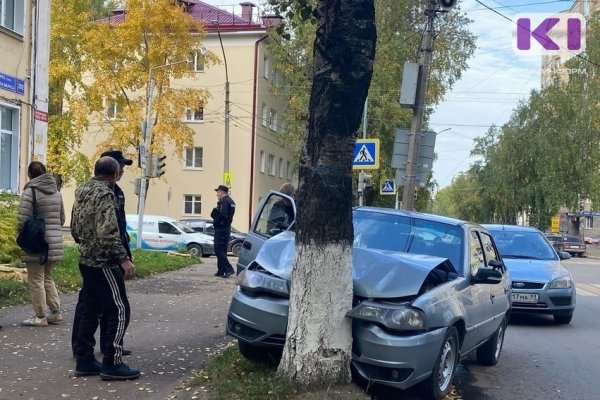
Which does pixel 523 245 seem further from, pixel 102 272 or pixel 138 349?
pixel 102 272

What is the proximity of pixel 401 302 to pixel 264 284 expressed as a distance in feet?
3.71

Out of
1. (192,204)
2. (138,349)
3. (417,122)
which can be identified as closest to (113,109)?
(192,204)

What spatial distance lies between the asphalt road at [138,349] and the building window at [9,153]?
5904mm

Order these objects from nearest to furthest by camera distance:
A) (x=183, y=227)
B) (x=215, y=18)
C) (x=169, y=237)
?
1. (x=169, y=237)
2. (x=183, y=227)
3. (x=215, y=18)

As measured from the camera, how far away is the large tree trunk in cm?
468

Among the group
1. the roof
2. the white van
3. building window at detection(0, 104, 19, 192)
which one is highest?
the roof

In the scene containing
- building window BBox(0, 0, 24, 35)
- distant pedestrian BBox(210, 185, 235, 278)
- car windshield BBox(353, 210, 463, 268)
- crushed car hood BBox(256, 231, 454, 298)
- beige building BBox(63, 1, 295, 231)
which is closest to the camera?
crushed car hood BBox(256, 231, 454, 298)

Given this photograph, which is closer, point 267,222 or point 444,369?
point 444,369

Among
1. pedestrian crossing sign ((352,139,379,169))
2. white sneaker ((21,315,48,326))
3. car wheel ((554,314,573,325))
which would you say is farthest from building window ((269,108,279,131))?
white sneaker ((21,315,48,326))

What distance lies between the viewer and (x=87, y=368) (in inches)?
209

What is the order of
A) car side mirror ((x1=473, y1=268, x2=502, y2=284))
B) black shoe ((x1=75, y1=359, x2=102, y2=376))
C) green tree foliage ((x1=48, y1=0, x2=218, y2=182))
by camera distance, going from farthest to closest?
green tree foliage ((x1=48, y1=0, x2=218, y2=182)) → car side mirror ((x1=473, y1=268, x2=502, y2=284)) → black shoe ((x1=75, y1=359, x2=102, y2=376))

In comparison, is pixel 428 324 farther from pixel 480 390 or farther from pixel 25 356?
pixel 25 356

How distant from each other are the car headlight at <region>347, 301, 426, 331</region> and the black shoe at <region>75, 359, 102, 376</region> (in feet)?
7.28

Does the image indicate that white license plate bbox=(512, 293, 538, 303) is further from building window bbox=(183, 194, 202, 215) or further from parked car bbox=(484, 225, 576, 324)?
building window bbox=(183, 194, 202, 215)
